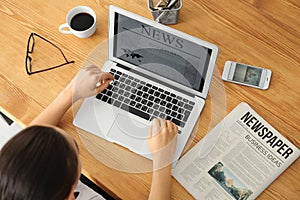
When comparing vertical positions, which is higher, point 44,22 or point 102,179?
point 44,22

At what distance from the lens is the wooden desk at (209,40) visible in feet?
3.47

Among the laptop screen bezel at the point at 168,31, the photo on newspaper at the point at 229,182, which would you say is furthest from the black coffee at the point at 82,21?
the photo on newspaper at the point at 229,182

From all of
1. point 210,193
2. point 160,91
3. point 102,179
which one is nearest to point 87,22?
point 160,91

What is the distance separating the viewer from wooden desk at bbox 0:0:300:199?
1057 millimetres

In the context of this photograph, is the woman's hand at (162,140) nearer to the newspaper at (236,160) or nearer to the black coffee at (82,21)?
the newspaper at (236,160)

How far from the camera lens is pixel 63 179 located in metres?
0.83

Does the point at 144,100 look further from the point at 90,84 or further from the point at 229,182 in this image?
the point at 229,182

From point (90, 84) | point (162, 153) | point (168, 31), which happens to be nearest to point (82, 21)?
point (90, 84)

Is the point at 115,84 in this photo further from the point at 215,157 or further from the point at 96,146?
the point at 215,157

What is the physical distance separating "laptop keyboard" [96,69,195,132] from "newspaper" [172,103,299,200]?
93 mm

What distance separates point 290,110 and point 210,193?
297mm

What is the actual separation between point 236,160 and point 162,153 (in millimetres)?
181

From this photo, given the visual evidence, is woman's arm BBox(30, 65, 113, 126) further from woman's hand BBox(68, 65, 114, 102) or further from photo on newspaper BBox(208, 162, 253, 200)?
photo on newspaper BBox(208, 162, 253, 200)

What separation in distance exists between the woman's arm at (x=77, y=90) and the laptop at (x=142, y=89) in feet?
0.07
